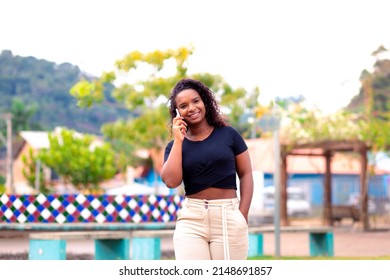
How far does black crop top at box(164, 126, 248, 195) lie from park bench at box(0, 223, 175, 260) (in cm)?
631

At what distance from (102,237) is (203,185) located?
737 centimetres

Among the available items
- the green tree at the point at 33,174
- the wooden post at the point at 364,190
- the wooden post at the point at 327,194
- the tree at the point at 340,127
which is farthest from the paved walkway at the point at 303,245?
the green tree at the point at 33,174

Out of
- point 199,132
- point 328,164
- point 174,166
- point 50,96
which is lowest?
point 174,166

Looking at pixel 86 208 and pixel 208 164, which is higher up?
pixel 208 164

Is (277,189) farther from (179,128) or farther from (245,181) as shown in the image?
(179,128)

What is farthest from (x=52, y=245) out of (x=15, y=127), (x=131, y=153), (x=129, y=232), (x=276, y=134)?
(x=15, y=127)

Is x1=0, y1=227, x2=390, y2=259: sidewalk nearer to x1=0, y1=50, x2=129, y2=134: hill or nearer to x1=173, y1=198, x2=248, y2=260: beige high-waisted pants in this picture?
x1=173, y1=198, x2=248, y2=260: beige high-waisted pants

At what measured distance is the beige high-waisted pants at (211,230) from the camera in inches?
170

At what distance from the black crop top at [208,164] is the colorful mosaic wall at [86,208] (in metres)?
7.03

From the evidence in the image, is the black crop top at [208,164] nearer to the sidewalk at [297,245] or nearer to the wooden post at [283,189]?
the sidewalk at [297,245]

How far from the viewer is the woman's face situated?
4.41 metres

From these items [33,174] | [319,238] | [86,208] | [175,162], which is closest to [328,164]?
[319,238]

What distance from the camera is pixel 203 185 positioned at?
14.3 feet
